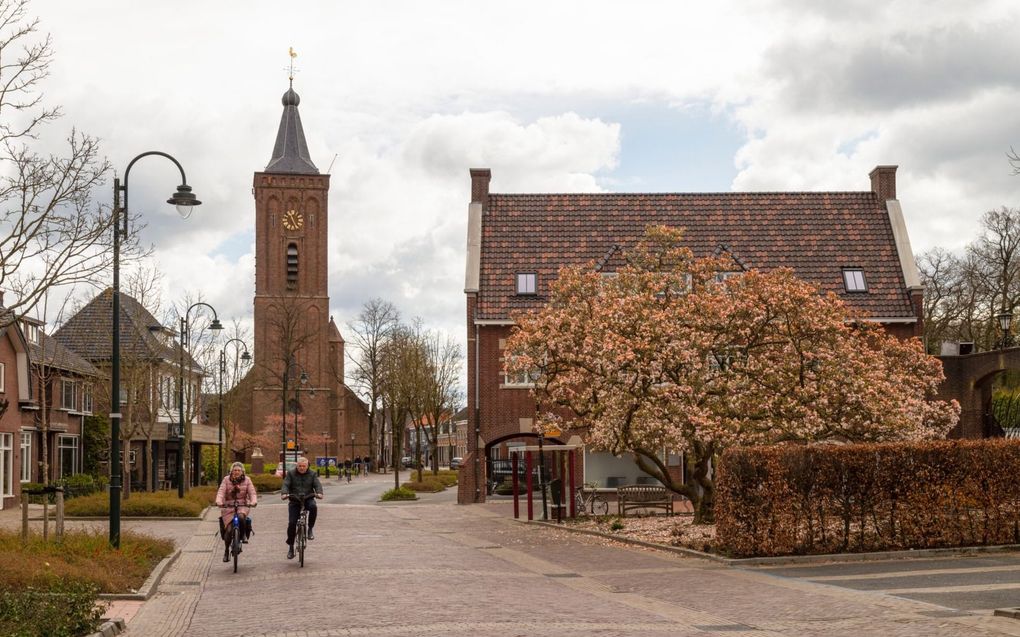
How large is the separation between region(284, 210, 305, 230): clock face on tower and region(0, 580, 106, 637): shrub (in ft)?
255

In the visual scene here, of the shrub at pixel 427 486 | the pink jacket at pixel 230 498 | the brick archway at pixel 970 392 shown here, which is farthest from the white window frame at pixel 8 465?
the brick archway at pixel 970 392

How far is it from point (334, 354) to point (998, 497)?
9597 centimetres

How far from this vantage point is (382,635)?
11.4 meters

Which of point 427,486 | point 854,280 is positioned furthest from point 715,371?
point 427,486

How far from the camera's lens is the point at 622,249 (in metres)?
43.2

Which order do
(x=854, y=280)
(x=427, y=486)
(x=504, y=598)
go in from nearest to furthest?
(x=504, y=598) < (x=854, y=280) < (x=427, y=486)

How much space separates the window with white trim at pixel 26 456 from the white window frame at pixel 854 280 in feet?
99.8

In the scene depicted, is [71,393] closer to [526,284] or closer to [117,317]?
[526,284]

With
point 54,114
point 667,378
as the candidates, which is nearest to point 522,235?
point 667,378

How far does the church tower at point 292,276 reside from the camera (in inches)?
3452

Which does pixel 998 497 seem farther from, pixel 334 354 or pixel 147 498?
pixel 334 354

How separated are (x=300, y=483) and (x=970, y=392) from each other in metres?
30.7

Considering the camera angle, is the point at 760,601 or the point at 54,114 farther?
the point at 54,114

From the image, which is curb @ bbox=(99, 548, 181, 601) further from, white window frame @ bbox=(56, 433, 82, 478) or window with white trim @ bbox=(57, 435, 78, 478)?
window with white trim @ bbox=(57, 435, 78, 478)
